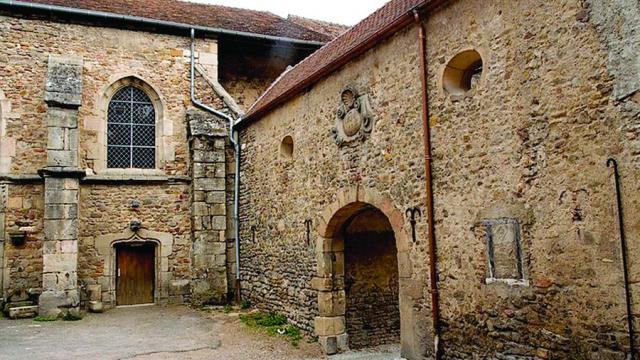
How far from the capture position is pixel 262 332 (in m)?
9.86

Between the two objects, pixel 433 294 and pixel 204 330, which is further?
pixel 204 330

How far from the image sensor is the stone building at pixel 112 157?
11492 mm

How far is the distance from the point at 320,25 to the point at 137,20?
20.3 feet

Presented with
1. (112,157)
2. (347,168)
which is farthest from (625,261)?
(112,157)

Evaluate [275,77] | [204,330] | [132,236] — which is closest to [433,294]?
[204,330]

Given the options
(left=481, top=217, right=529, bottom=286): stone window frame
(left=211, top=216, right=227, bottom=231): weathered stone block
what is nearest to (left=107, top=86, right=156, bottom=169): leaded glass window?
(left=211, top=216, right=227, bottom=231): weathered stone block

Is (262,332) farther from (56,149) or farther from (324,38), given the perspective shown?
(324,38)

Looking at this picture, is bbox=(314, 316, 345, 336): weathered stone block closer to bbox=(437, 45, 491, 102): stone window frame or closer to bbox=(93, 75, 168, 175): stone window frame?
bbox=(437, 45, 491, 102): stone window frame

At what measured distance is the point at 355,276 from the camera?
9453mm

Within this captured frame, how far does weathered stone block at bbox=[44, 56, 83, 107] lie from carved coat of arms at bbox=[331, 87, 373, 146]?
652cm

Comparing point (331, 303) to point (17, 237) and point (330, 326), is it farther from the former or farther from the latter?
point (17, 237)

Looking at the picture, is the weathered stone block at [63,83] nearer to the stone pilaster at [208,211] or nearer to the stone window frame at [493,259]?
the stone pilaster at [208,211]

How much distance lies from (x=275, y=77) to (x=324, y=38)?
1883 mm

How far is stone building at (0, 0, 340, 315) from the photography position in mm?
11492
